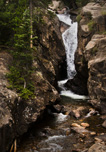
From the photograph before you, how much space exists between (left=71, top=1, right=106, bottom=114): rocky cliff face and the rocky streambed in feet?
5.91

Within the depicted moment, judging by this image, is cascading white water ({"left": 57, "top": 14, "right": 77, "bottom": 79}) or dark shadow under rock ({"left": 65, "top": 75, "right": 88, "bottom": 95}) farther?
cascading white water ({"left": 57, "top": 14, "right": 77, "bottom": 79})

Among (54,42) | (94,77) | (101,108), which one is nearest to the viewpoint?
(101,108)

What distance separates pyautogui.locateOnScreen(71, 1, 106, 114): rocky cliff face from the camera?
14344 mm

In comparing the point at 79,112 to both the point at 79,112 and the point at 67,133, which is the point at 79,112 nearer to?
the point at 79,112

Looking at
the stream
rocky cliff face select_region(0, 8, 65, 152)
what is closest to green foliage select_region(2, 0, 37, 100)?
rocky cliff face select_region(0, 8, 65, 152)

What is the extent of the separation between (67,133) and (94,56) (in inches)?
350

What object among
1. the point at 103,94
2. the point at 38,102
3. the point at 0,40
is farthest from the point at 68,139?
the point at 0,40

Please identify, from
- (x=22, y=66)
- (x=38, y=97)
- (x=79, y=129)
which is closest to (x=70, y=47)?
(x=22, y=66)

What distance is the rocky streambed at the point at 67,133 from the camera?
Result: 8719 millimetres

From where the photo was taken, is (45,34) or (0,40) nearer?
(0,40)

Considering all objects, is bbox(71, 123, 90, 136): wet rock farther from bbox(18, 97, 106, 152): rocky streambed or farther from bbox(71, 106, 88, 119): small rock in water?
bbox(71, 106, 88, 119): small rock in water

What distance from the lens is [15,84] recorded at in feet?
33.9

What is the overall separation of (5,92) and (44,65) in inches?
310

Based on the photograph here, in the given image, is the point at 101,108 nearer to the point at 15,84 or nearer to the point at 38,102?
the point at 38,102
